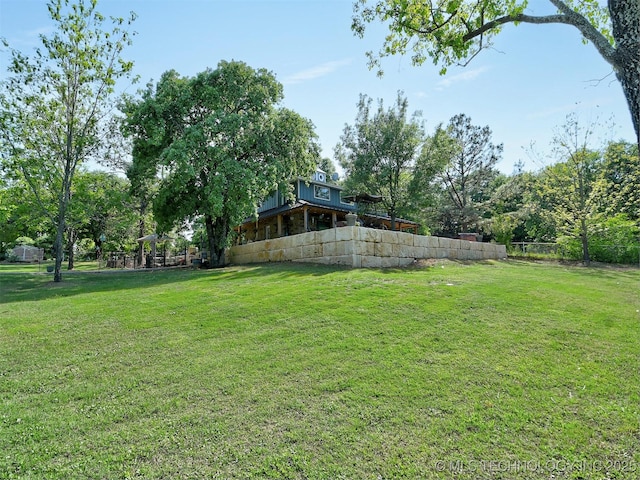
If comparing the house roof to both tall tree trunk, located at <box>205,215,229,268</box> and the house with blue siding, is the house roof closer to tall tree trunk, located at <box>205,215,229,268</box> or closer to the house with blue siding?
the house with blue siding

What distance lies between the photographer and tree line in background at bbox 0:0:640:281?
1227cm

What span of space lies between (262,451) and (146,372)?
6.49 feet

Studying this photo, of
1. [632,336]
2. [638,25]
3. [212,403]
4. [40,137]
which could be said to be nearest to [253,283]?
[212,403]

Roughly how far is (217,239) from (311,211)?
708 centimetres

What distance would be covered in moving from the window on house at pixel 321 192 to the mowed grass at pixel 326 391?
18784 mm

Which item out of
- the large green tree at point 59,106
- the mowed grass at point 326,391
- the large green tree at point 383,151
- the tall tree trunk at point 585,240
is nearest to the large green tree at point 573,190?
the tall tree trunk at point 585,240

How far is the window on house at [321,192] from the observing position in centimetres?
2465

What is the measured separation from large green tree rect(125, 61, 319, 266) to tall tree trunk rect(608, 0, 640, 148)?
491 inches

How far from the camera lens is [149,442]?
2719mm

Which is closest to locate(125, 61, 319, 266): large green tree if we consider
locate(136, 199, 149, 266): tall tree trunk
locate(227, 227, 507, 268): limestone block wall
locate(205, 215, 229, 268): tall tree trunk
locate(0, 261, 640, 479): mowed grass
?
locate(205, 215, 229, 268): tall tree trunk

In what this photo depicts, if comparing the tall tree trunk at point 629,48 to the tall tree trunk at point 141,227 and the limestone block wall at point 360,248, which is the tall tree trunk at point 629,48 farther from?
the tall tree trunk at point 141,227

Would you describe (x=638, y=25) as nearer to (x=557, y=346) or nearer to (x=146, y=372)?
(x=557, y=346)

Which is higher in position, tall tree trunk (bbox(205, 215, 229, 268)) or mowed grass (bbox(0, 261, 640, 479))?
tall tree trunk (bbox(205, 215, 229, 268))

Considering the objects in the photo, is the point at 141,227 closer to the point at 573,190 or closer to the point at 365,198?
the point at 365,198
